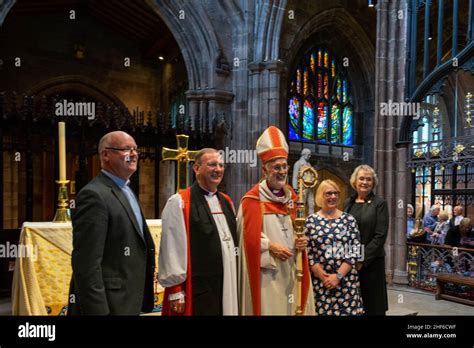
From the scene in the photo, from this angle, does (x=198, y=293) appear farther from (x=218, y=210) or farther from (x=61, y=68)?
(x=61, y=68)

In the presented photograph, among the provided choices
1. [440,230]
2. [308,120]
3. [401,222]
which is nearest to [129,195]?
[401,222]

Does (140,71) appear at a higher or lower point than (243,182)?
higher

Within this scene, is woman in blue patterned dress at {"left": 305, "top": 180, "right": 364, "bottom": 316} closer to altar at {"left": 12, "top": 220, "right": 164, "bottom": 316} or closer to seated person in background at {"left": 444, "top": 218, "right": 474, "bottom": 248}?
altar at {"left": 12, "top": 220, "right": 164, "bottom": 316}

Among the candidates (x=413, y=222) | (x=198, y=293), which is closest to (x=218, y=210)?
(x=198, y=293)

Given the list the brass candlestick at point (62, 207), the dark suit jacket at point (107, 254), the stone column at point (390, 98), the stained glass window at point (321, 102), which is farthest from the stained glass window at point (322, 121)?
the dark suit jacket at point (107, 254)

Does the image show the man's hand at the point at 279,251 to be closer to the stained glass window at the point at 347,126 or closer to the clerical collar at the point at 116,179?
the clerical collar at the point at 116,179

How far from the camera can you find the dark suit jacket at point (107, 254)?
2.14 meters

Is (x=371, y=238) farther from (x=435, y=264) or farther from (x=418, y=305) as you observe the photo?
(x=435, y=264)

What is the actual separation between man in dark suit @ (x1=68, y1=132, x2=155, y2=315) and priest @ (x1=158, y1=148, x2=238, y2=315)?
0.46 ft

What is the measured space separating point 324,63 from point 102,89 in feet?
24.2

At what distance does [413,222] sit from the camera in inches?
309

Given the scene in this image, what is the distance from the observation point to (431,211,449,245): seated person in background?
22.5 ft
